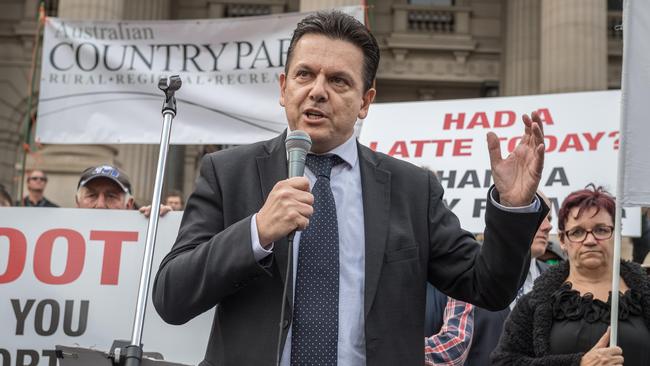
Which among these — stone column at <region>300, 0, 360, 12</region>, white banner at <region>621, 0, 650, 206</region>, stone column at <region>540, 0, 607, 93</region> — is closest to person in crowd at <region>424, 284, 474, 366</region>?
white banner at <region>621, 0, 650, 206</region>

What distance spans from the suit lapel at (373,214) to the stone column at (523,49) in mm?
17185

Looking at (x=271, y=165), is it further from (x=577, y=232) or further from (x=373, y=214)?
(x=577, y=232)

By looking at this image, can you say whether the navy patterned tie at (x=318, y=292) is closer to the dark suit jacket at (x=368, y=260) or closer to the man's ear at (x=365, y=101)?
the dark suit jacket at (x=368, y=260)

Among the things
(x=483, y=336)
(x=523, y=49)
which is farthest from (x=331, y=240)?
(x=523, y=49)

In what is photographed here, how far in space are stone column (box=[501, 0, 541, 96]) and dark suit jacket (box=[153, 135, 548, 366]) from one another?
56.5 feet

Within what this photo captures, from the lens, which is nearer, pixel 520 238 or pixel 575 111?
pixel 520 238

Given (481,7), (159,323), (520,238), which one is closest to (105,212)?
(159,323)

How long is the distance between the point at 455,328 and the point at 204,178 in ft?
8.13

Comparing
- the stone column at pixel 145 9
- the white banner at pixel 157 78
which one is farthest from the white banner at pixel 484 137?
the stone column at pixel 145 9

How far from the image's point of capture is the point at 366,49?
8.52ft

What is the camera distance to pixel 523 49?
1978cm

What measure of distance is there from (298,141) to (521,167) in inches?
24.1

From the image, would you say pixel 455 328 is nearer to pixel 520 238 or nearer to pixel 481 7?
pixel 520 238

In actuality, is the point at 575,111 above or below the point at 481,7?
below
